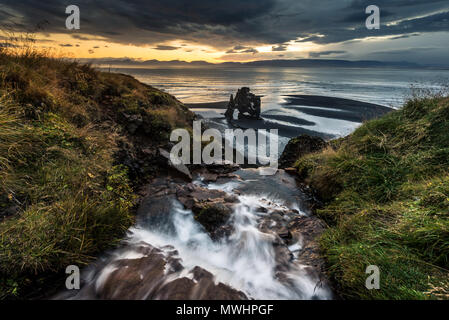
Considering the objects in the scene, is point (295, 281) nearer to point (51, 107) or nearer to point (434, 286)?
point (434, 286)

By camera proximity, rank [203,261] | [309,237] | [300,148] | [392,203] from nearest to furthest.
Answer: [203,261] → [392,203] → [309,237] → [300,148]

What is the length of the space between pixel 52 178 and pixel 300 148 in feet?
33.2

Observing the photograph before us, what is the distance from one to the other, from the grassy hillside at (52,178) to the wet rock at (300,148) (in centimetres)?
685

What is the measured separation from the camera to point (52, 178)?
405 cm

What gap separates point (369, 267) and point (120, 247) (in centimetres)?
426

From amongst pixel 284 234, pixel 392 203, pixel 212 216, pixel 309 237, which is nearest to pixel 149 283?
pixel 212 216

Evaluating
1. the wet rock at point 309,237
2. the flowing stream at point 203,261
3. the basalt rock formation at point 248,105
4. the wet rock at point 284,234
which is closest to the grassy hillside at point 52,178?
the flowing stream at point 203,261

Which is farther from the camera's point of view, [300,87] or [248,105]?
[300,87]

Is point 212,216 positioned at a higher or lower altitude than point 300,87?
lower

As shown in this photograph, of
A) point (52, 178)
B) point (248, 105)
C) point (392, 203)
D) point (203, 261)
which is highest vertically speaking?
point (248, 105)

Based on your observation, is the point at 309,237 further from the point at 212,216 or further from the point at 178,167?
the point at 178,167

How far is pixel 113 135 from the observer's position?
693 cm

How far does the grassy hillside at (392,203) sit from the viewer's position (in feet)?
9.87
